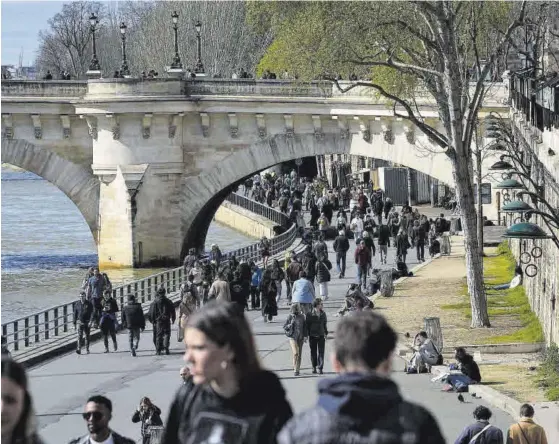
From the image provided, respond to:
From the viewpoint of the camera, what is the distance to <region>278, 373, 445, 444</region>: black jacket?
4.64m

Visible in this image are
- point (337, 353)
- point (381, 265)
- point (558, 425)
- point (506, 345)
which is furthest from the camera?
point (381, 265)

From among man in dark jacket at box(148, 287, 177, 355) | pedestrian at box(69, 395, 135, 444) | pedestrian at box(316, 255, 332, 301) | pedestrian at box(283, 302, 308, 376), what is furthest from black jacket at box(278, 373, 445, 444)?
pedestrian at box(316, 255, 332, 301)

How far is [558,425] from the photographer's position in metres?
15.3

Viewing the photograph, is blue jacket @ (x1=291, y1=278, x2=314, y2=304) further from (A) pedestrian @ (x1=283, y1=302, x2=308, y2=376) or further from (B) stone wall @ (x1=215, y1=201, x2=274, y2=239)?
(B) stone wall @ (x1=215, y1=201, x2=274, y2=239)

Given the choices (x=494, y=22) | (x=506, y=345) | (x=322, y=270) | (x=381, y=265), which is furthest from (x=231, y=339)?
(x=381, y=265)

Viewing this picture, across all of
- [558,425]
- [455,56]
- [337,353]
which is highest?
[455,56]

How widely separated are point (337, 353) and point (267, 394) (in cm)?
27

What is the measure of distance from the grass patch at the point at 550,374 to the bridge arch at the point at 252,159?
23994mm

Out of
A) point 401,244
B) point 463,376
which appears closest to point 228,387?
point 463,376

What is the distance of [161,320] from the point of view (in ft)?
80.5

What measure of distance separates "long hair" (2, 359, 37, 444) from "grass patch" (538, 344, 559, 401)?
47.7 feet

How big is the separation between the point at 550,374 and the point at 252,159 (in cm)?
2839

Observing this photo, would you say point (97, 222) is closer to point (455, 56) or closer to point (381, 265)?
point (381, 265)

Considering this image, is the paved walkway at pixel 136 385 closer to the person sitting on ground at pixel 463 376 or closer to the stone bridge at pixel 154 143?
the person sitting on ground at pixel 463 376
